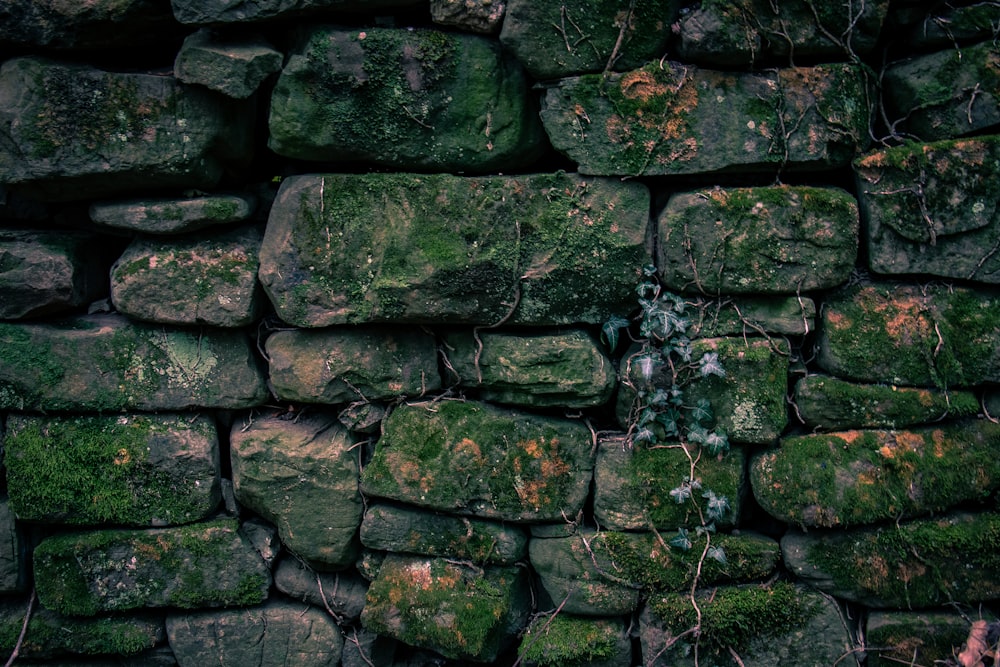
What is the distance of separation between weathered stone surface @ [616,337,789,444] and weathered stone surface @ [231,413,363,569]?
1275 mm

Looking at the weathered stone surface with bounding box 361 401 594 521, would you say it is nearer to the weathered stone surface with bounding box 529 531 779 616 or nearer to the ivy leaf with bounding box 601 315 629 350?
the weathered stone surface with bounding box 529 531 779 616

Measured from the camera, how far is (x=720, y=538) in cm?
270

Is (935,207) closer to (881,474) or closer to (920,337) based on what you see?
(920,337)

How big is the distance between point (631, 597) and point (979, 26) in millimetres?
2422

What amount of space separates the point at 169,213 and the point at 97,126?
383 millimetres

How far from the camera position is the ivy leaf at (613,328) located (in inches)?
107

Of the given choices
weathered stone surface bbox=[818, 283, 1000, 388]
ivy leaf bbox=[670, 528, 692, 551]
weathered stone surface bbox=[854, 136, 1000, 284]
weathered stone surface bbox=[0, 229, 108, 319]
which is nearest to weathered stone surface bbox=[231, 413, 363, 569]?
weathered stone surface bbox=[0, 229, 108, 319]

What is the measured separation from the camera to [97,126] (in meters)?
2.59

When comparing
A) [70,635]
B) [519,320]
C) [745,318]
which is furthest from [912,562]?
[70,635]

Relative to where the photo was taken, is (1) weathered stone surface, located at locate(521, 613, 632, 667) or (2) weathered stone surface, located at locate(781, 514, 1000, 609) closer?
(2) weathered stone surface, located at locate(781, 514, 1000, 609)

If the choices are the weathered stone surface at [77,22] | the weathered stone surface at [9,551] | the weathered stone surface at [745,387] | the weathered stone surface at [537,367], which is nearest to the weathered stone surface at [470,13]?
the weathered stone surface at [77,22]

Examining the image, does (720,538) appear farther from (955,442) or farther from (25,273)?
(25,273)

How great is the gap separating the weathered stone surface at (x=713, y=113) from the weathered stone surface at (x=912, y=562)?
1409 mm

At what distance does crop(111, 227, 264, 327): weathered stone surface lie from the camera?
2.74 metres
